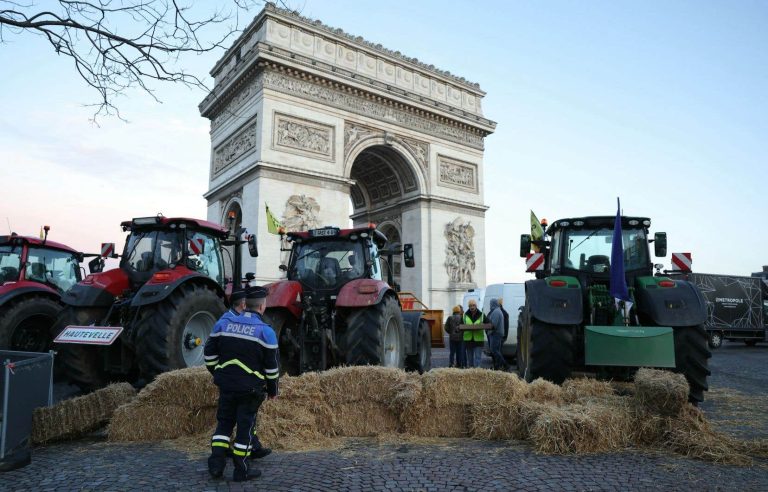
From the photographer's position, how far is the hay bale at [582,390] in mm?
4957

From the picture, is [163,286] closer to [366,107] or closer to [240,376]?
[240,376]

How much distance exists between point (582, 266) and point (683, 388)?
10.4 feet

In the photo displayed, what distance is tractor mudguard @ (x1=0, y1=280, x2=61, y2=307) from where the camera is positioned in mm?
7059

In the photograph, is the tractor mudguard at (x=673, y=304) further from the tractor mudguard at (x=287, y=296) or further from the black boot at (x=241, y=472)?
the black boot at (x=241, y=472)

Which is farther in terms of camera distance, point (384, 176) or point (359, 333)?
point (384, 176)

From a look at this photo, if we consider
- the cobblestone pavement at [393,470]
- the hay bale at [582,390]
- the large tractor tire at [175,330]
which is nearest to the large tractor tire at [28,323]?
the large tractor tire at [175,330]

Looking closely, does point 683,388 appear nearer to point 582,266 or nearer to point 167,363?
point 582,266

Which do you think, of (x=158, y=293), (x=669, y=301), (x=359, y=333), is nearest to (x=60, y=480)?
(x=158, y=293)

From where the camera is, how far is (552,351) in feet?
19.2

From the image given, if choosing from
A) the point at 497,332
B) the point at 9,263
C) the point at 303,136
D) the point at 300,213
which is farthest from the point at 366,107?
the point at 9,263

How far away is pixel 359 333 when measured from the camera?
19.4 ft

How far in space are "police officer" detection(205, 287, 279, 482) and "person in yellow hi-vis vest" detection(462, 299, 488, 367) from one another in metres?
5.51

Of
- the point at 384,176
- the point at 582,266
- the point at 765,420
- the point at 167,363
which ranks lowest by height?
the point at 765,420

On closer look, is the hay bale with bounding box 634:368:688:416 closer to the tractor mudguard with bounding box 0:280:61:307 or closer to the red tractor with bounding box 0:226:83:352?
the red tractor with bounding box 0:226:83:352
